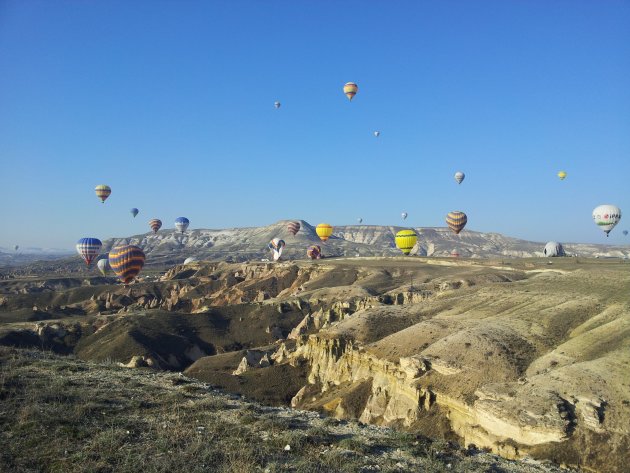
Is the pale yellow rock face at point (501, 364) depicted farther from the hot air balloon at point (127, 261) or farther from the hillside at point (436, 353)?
the hot air balloon at point (127, 261)

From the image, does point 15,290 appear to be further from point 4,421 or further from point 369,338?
point 4,421

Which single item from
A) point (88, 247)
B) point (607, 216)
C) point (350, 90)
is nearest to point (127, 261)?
point (88, 247)

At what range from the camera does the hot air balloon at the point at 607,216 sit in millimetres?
79062

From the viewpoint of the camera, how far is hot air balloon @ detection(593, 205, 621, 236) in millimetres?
79062

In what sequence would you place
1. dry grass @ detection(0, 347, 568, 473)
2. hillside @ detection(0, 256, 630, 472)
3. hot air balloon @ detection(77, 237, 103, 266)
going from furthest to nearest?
hot air balloon @ detection(77, 237, 103, 266) < hillside @ detection(0, 256, 630, 472) < dry grass @ detection(0, 347, 568, 473)

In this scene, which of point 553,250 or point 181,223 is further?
point 181,223

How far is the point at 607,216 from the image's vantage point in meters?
79.4

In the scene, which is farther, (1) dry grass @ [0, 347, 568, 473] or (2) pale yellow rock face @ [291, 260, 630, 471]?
(2) pale yellow rock face @ [291, 260, 630, 471]

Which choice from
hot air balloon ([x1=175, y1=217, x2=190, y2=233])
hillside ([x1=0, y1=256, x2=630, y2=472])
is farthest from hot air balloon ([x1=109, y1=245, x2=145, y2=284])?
hot air balloon ([x1=175, y1=217, x2=190, y2=233])

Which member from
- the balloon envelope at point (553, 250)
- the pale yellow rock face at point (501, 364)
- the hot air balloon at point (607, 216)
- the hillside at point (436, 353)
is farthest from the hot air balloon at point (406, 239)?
the pale yellow rock face at point (501, 364)

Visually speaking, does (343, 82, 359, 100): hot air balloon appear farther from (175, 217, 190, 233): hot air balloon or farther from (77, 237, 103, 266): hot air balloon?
(175, 217, 190, 233): hot air balloon

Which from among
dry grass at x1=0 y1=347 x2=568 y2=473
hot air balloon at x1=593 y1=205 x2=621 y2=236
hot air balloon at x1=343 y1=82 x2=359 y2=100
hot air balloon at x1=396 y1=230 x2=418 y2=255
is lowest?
dry grass at x1=0 y1=347 x2=568 y2=473

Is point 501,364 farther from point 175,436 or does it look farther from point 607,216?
point 607,216

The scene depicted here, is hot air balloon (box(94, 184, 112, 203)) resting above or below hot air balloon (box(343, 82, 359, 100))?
below
